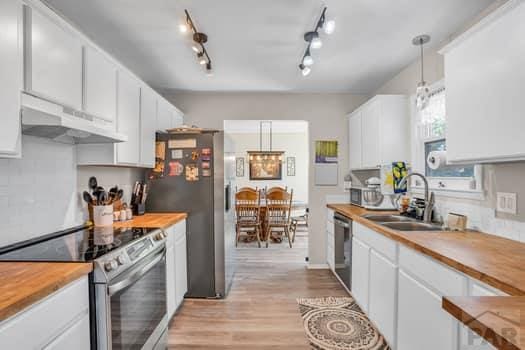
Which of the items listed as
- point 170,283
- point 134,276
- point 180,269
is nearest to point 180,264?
point 180,269

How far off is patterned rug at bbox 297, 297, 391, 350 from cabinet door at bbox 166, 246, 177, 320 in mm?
1127

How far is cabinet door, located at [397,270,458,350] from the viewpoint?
1286 millimetres

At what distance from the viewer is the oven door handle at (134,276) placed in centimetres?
131

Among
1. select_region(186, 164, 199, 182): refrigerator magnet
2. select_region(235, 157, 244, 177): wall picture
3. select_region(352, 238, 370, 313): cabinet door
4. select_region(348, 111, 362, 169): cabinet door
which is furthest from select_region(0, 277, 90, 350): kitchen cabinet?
select_region(235, 157, 244, 177): wall picture

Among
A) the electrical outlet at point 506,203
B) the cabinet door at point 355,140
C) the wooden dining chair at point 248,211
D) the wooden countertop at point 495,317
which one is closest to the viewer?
the wooden countertop at point 495,317

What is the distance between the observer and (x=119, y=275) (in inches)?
54.5

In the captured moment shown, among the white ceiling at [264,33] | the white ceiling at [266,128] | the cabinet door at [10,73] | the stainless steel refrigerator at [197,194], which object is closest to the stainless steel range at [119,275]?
the cabinet door at [10,73]

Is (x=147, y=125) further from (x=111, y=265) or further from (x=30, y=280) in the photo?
(x=30, y=280)

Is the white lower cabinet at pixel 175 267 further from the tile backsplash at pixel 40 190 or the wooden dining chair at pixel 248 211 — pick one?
the wooden dining chair at pixel 248 211

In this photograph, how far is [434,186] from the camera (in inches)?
96.0

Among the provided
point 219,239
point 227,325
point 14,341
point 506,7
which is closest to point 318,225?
point 219,239

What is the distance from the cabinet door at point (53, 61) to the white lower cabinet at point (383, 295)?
2.26 metres

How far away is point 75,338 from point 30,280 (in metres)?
0.31

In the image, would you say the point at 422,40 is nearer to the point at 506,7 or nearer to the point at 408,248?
the point at 506,7
